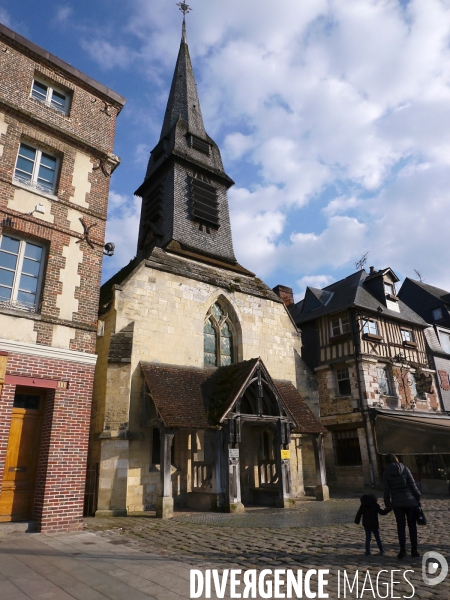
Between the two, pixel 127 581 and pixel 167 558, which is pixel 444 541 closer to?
pixel 167 558

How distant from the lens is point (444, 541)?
247 inches

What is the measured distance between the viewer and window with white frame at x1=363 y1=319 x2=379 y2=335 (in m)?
18.4

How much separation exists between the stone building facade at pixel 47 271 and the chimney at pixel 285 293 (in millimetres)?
12686

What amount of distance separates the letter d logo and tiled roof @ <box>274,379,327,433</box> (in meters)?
6.57

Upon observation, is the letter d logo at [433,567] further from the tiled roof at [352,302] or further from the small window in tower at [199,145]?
the small window in tower at [199,145]

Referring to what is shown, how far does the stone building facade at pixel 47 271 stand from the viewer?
723 centimetres

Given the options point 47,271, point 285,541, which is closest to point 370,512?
point 285,541

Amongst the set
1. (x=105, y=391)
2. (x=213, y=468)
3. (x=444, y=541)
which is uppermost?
(x=105, y=391)

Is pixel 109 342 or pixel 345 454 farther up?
pixel 109 342

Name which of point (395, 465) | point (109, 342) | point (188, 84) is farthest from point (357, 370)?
point (188, 84)

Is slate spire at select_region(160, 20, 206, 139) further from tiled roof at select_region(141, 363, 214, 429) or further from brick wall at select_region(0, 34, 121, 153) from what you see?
tiled roof at select_region(141, 363, 214, 429)

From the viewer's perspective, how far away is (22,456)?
7383 millimetres

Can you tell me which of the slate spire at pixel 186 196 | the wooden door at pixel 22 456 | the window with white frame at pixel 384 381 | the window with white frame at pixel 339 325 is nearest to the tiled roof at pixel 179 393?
the wooden door at pixel 22 456

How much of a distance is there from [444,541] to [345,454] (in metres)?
11.6
